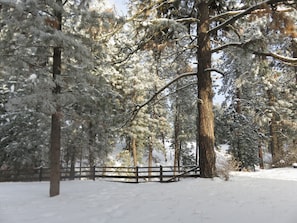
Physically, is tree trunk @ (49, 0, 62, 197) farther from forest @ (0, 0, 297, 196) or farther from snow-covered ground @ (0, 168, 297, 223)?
snow-covered ground @ (0, 168, 297, 223)

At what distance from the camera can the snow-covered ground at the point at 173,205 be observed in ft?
19.9

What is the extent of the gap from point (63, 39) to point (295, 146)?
52.1ft

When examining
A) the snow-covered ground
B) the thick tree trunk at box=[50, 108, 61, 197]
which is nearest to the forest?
the thick tree trunk at box=[50, 108, 61, 197]

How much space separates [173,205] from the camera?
23.9 ft

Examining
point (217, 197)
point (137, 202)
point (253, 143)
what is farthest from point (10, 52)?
point (253, 143)

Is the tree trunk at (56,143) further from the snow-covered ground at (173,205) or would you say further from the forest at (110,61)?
the snow-covered ground at (173,205)

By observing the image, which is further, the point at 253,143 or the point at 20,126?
the point at 253,143

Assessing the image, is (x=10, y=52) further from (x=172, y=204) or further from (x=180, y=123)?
(x=180, y=123)

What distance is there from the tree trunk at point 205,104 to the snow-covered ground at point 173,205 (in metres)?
0.74

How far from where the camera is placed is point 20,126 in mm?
18609

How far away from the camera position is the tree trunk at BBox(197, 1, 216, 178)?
10539 mm


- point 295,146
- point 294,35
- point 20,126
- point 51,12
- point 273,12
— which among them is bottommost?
point 295,146

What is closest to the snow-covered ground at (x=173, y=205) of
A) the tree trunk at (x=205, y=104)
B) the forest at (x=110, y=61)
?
the tree trunk at (x=205, y=104)

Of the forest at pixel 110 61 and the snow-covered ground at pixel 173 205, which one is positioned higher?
the forest at pixel 110 61
